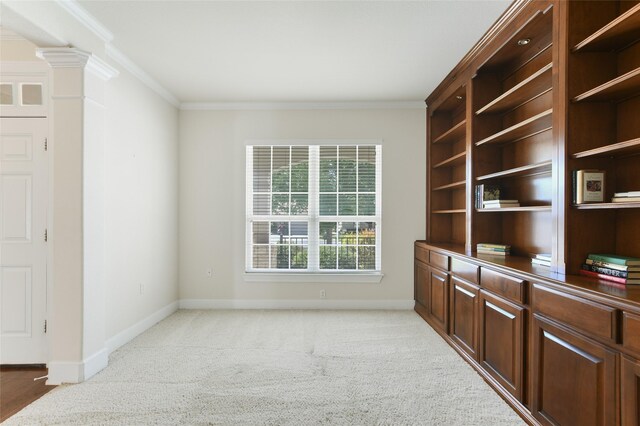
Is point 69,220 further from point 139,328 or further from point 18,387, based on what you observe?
point 139,328

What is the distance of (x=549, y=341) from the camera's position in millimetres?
1973

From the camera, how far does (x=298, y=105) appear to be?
4.69 meters

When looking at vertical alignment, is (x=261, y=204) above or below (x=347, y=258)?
above

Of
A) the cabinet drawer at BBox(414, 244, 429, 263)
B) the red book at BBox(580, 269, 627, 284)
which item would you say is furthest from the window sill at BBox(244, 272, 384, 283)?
the red book at BBox(580, 269, 627, 284)

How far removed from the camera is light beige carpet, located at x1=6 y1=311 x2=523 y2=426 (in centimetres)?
224

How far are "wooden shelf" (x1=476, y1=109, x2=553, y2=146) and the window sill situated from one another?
2.30 m

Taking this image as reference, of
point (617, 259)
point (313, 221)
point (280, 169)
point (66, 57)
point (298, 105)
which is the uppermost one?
point (298, 105)

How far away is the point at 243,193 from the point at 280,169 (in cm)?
62

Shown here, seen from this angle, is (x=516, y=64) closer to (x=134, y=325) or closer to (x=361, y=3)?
(x=361, y=3)

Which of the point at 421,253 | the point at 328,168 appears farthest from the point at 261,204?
the point at 421,253

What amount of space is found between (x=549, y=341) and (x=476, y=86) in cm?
237

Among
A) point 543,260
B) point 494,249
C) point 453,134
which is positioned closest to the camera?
point 543,260

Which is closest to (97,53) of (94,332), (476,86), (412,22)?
(94,332)

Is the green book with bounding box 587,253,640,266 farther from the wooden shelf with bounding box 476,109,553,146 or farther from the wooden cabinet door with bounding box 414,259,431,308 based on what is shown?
the wooden cabinet door with bounding box 414,259,431,308
